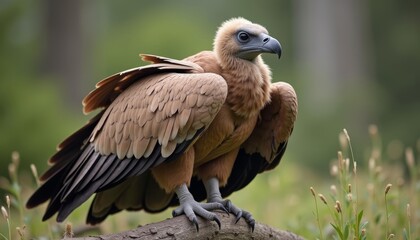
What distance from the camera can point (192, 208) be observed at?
204 inches

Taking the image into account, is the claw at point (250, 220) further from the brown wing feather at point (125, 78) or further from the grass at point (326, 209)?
the brown wing feather at point (125, 78)

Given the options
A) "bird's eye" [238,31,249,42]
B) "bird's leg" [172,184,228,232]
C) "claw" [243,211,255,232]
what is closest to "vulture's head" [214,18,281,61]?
"bird's eye" [238,31,249,42]

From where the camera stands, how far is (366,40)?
2598 cm

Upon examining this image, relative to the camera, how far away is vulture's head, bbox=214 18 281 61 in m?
5.64

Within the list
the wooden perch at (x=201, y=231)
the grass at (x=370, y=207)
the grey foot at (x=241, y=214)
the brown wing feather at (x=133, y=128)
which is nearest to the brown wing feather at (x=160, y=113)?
the brown wing feather at (x=133, y=128)

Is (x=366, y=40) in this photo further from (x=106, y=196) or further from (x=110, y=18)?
(x=106, y=196)

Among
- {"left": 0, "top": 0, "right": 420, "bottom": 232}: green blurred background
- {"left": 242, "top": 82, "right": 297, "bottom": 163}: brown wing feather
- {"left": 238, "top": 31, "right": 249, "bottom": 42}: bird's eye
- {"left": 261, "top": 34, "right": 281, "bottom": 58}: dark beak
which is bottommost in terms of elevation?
{"left": 0, "top": 0, "right": 420, "bottom": 232}: green blurred background

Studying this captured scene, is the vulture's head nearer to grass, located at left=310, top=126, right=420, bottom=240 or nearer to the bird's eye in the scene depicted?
the bird's eye

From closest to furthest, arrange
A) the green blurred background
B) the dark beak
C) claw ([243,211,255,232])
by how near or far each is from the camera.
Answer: claw ([243,211,255,232]) → the dark beak → the green blurred background

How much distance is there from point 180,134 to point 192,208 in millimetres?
499

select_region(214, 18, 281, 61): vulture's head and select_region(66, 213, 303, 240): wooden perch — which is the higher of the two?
select_region(214, 18, 281, 61): vulture's head

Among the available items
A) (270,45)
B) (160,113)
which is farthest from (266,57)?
(160,113)

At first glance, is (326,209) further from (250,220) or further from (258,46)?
(258,46)

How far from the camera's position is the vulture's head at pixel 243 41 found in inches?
222
